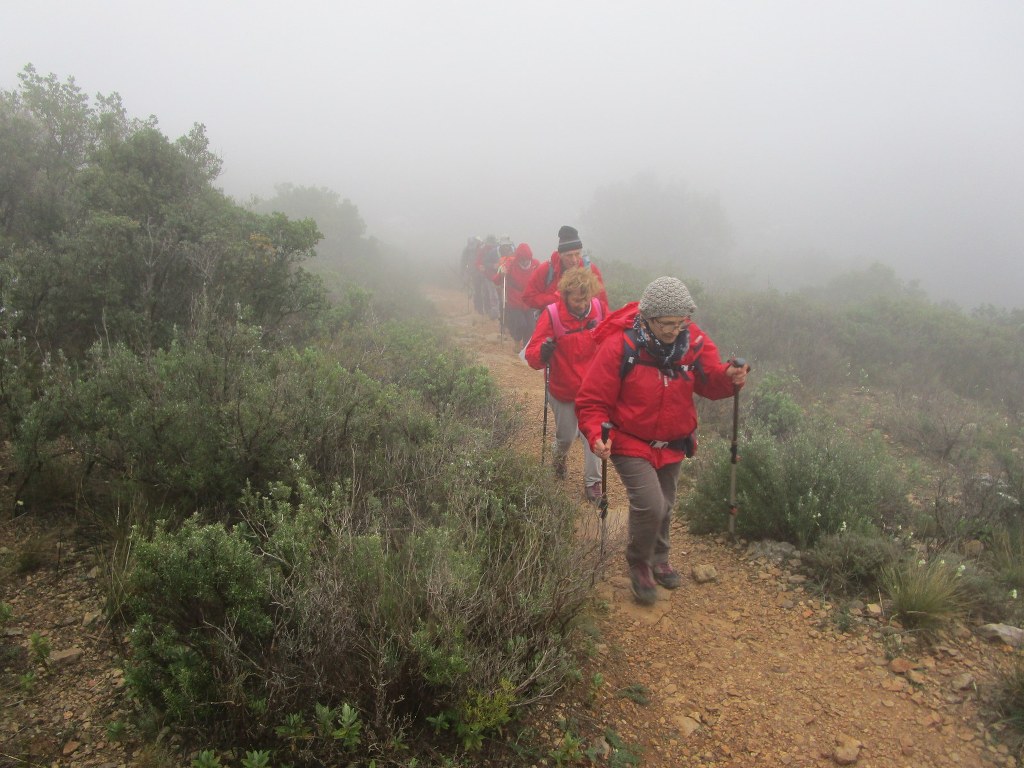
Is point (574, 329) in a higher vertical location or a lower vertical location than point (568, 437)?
higher

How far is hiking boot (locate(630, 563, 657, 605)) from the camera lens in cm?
397

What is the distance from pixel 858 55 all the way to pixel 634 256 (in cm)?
11779

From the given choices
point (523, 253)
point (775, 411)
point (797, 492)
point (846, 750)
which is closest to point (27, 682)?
point (846, 750)

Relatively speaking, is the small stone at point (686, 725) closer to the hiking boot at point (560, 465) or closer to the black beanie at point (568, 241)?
the hiking boot at point (560, 465)

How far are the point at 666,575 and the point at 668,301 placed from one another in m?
1.86

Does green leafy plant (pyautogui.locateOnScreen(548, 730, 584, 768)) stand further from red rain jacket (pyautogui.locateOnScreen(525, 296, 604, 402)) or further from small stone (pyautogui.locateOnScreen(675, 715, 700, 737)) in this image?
red rain jacket (pyautogui.locateOnScreen(525, 296, 604, 402))

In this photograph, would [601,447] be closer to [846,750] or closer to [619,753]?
[619,753]

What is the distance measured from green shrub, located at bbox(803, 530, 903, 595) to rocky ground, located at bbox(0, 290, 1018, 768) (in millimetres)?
172

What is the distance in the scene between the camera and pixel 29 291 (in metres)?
5.05

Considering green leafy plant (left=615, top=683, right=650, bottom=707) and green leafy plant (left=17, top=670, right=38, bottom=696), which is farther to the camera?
green leafy plant (left=615, top=683, right=650, bottom=707)

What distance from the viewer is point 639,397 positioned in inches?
147

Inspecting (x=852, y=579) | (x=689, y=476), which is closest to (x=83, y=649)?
(x=852, y=579)

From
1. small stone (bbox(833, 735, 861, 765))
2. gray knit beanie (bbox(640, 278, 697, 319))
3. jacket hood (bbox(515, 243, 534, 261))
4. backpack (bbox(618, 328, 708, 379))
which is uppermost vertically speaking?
jacket hood (bbox(515, 243, 534, 261))

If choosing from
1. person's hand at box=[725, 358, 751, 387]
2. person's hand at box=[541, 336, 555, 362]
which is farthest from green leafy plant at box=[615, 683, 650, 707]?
person's hand at box=[541, 336, 555, 362]
